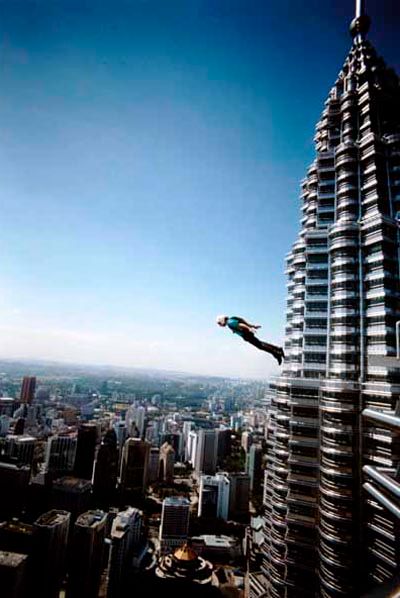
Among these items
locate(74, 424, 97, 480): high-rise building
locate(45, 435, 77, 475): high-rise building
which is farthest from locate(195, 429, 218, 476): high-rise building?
locate(45, 435, 77, 475): high-rise building

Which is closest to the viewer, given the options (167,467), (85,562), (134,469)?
(85,562)

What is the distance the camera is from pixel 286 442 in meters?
13.7

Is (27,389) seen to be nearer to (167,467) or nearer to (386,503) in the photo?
(167,467)

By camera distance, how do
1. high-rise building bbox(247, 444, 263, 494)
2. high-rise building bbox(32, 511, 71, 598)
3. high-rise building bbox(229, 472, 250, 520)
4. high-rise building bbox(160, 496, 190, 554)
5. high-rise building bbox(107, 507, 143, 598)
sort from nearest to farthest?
high-rise building bbox(32, 511, 71, 598) < high-rise building bbox(107, 507, 143, 598) < high-rise building bbox(160, 496, 190, 554) < high-rise building bbox(229, 472, 250, 520) < high-rise building bbox(247, 444, 263, 494)

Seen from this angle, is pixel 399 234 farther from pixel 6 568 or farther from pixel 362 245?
pixel 6 568

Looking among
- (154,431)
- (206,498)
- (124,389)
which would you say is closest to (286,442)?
(206,498)

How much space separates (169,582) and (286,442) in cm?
1411

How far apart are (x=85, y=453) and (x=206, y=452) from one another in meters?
15.2

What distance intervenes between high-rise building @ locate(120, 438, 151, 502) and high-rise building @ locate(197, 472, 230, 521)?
21.7ft

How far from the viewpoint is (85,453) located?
3603cm

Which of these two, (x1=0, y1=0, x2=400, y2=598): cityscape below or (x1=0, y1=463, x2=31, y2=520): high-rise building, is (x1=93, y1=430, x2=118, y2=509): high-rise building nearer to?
(x1=0, y1=0, x2=400, y2=598): cityscape below

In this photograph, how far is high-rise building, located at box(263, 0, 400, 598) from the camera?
10.9 metres

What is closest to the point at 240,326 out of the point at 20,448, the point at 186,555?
the point at 186,555

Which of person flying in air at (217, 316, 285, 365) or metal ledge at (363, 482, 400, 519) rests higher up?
person flying in air at (217, 316, 285, 365)
